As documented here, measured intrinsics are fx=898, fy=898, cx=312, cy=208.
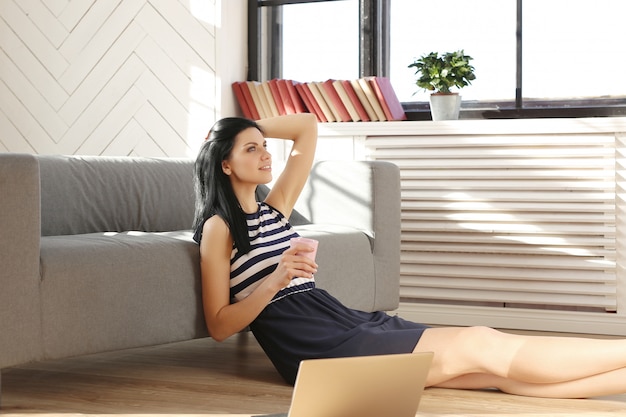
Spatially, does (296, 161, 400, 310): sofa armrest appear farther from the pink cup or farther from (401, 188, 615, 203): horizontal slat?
the pink cup

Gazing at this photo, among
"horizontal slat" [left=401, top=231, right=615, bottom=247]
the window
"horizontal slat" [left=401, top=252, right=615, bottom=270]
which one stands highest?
the window

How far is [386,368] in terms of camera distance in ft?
5.63

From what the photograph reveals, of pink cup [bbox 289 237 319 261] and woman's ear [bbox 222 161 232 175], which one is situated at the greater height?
woman's ear [bbox 222 161 232 175]

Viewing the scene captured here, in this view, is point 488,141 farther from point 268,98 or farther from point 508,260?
point 268,98

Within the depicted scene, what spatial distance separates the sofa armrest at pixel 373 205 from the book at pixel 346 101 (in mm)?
608

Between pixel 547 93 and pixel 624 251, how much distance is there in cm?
77

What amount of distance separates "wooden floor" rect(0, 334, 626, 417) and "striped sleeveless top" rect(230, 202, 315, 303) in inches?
10.1

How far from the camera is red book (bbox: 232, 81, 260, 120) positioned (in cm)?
395

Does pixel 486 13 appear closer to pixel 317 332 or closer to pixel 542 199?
pixel 542 199

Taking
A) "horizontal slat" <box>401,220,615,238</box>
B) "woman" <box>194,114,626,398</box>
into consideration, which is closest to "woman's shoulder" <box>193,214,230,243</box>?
"woman" <box>194,114,626,398</box>

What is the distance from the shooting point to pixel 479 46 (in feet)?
12.6

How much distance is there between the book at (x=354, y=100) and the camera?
3785mm

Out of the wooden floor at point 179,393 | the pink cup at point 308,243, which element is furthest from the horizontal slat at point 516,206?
the pink cup at point 308,243

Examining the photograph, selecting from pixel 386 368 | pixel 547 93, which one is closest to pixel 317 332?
pixel 386 368
